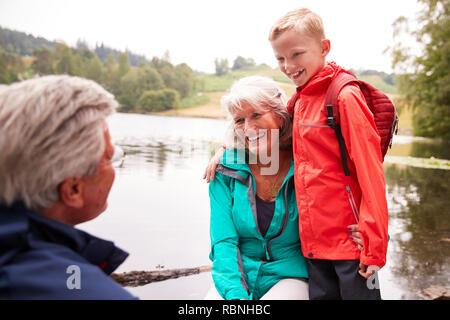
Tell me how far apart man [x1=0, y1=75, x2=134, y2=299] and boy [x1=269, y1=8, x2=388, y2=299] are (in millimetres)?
1147

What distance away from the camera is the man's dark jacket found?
36.9 inches

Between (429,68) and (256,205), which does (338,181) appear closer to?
(256,205)

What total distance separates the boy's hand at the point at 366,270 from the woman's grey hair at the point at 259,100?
2.71 feet

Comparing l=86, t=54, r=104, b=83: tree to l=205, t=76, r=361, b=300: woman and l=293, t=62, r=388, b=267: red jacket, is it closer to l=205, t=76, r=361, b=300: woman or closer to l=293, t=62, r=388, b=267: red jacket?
l=205, t=76, r=361, b=300: woman

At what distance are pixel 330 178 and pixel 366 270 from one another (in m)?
0.50

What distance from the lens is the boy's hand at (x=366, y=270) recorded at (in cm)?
179

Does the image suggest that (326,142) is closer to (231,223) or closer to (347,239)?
(347,239)

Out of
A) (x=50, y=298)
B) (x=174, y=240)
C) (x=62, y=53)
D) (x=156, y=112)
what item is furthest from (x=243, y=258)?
(x=156, y=112)

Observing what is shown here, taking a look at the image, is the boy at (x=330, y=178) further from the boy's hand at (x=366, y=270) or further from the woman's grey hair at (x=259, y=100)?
the woman's grey hair at (x=259, y=100)

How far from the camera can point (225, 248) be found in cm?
204

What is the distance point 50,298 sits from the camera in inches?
38.6

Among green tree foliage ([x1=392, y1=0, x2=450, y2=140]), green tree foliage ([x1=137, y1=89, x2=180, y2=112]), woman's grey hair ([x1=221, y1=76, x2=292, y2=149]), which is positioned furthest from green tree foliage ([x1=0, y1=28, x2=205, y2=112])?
woman's grey hair ([x1=221, y1=76, x2=292, y2=149])
